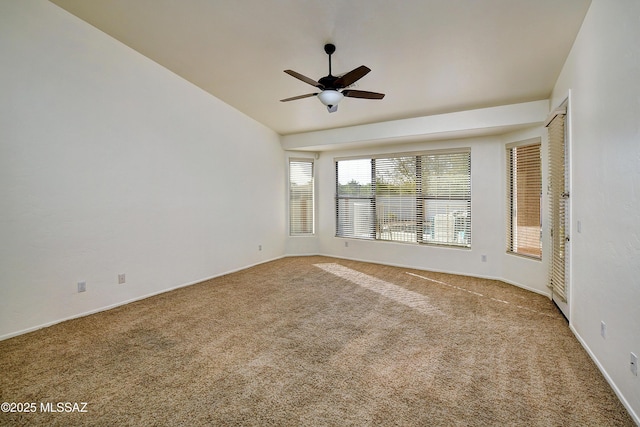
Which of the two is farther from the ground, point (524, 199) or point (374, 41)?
point (374, 41)

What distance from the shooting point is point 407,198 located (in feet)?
19.8

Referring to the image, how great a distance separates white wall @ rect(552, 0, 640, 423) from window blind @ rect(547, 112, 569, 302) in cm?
40

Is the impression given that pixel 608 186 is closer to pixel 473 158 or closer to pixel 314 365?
pixel 314 365

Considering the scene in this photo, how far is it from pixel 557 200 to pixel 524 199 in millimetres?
994

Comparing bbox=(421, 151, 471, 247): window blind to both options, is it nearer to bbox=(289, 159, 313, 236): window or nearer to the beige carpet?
the beige carpet

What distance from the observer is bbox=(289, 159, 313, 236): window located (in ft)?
23.4

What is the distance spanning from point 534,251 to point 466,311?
1721 millimetres

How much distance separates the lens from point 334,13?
297 cm

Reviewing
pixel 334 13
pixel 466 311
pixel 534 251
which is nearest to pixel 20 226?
pixel 334 13

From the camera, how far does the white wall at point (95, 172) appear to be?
3.02 m

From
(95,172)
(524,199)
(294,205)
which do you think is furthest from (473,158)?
(95,172)

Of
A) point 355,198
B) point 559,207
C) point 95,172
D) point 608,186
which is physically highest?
point 95,172

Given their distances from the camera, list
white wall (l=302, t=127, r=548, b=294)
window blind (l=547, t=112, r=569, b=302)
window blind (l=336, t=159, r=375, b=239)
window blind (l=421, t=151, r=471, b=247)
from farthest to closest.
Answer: window blind (l=336, t=159, r=375, b=239) < window blind (l=421, t=151, r=471, b=247) < white wall (l=302, t=127, r=548, b=294) < window blind (l=547, t=112, r=569, b=302)

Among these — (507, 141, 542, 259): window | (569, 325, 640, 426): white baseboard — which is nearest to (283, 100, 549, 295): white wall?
(507, 141, 542, 259): window
